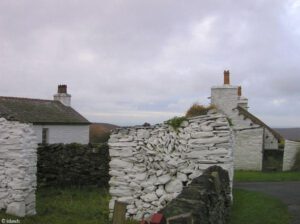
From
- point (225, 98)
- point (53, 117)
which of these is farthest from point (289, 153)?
point (53, 117)

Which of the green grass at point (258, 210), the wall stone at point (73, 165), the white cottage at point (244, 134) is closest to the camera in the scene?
the green grass at point (258, 210)

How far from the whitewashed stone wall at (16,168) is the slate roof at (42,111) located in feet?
38.8

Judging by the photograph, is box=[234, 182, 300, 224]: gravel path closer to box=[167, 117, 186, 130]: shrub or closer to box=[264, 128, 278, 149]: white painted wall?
box=[167, 117, 186, 130]: shrub

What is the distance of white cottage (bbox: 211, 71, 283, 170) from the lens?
2547 centimetres

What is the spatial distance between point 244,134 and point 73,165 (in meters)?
12.2

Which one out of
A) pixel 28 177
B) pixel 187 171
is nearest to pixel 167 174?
pixel 187 171

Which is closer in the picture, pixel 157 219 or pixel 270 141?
pixel 157 219

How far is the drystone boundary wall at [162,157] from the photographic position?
376 inches

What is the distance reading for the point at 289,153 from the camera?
24203 mm

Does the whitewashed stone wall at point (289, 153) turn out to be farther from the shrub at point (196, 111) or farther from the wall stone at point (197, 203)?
the wall stone at point (197, 203)

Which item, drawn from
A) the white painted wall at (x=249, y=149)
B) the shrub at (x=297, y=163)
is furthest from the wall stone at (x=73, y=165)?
the shrub at (x=297, y=163)

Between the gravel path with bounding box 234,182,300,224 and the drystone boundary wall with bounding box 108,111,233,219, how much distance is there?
258cm

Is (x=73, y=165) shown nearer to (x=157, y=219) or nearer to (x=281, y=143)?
(x=157, y=219)

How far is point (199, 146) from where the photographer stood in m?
9.61
